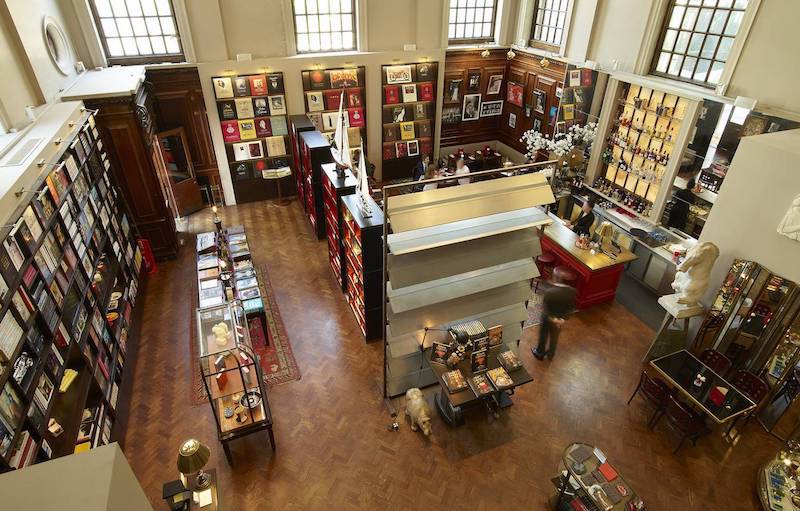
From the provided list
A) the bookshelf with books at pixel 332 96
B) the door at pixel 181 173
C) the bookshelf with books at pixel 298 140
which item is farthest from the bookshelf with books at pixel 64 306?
the bookshelf with books at pixel 332 96

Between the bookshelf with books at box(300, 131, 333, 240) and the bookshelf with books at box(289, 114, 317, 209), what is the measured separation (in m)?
0.25

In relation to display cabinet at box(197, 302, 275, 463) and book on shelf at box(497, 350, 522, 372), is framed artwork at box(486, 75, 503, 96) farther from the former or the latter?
display cabinet at box(197, 302, 275, 463)

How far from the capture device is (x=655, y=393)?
6.21 metres

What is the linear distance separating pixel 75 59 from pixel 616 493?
39.3 feet

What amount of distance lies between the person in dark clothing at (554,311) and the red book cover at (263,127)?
8.11 meters

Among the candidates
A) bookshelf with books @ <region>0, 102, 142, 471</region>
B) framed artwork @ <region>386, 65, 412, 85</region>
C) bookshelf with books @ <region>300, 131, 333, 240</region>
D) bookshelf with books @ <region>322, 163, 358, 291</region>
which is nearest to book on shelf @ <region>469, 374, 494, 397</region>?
bookshelf with books @ <region>322, 163, 358, 291</region>

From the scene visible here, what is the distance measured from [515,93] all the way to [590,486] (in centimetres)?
1106

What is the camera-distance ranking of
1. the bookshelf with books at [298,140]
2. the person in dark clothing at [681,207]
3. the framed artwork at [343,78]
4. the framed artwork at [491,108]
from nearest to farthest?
the person in dark clothing at [681,207] → the bookshelf with books at [298,140] → the framed artwork at [343,78] → the framed artwork at [491,108]

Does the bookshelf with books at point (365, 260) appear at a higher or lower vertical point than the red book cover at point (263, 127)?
lower

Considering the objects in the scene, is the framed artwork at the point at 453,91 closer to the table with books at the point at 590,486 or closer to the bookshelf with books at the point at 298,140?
the bookshelf with books at the point at 298,140

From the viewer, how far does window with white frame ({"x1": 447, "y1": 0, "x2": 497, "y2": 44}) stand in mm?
12312

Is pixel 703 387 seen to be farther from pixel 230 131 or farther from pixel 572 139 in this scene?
pixel 230 131

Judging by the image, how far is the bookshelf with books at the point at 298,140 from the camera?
422 inches

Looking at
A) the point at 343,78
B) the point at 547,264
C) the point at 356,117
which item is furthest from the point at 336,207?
the point at 343,78
